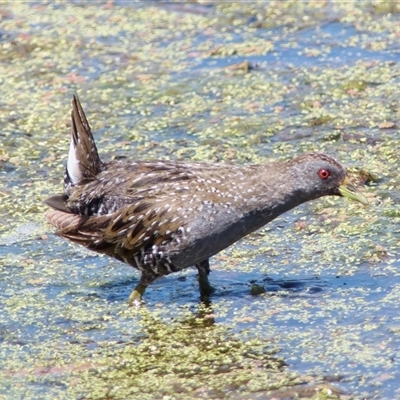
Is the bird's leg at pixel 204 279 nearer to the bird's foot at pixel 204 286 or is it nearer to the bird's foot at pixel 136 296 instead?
the bird's foot at pixel 204 286

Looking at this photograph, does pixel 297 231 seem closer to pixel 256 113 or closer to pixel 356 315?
pixel 356 315

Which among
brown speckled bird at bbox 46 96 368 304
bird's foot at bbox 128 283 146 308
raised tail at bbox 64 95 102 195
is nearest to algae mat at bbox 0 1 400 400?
bird's foot at bbox 128 283 146 308

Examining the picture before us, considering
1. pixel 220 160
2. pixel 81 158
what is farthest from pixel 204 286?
pixel 220 160

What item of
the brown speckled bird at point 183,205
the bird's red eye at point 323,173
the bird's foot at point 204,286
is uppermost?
the bird's red eye at point 323,173

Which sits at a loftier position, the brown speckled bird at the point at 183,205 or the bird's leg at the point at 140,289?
the brown speckled bird at the point at 183,205

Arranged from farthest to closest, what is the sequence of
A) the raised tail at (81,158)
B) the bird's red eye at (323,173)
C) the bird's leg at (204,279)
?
1. the raised tail at (81,158)
2. the bird's leg at (204,279)
3. the bird's red eye at (323,173)

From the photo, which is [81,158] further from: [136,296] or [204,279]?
[204,279]

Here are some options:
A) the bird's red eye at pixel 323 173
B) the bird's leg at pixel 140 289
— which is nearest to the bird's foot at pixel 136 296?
the bird's leg at pixel 140 289

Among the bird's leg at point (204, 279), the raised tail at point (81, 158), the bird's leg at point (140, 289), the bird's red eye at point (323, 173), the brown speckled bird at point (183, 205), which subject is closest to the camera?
the brown speckled bird at point (183, 205)

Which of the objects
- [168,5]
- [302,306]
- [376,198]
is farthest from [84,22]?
[302,306]
